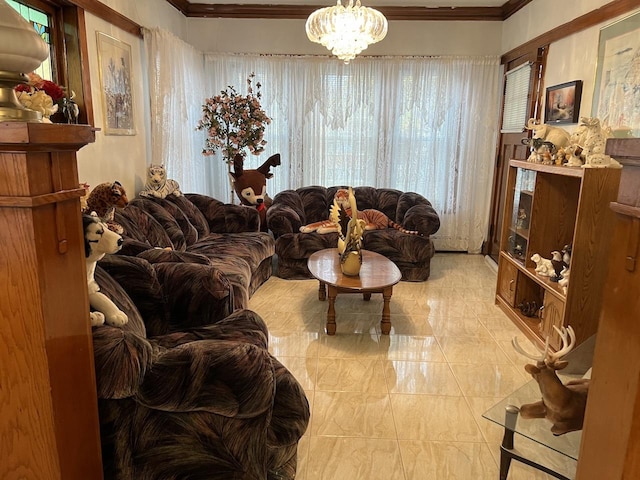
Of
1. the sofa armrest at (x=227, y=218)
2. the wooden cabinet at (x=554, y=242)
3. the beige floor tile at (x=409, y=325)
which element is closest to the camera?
the wooden cabinet at (x=554, y=242)

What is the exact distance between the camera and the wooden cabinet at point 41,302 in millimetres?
963

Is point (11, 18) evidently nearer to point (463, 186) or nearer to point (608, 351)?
point (608, 351)

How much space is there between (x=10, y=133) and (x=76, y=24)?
2.72 meters

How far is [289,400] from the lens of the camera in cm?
176

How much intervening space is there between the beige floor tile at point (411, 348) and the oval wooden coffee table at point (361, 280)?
4.6 inches

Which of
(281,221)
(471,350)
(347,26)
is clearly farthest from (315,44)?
(471,350)

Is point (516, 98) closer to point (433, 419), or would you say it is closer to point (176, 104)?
point (176, 104)

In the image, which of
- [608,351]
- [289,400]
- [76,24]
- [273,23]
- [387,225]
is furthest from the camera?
[273,23]

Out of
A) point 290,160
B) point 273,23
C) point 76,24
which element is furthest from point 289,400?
point 273,23

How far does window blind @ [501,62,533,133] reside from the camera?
461 cm

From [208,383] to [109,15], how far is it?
3.19m

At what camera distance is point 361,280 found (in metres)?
3.26

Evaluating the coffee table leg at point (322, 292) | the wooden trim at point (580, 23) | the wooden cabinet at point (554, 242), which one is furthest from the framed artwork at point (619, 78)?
the coffee table leg at point (322, 292)

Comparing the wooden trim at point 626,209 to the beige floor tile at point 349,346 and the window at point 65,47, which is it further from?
the window at point 65,47
